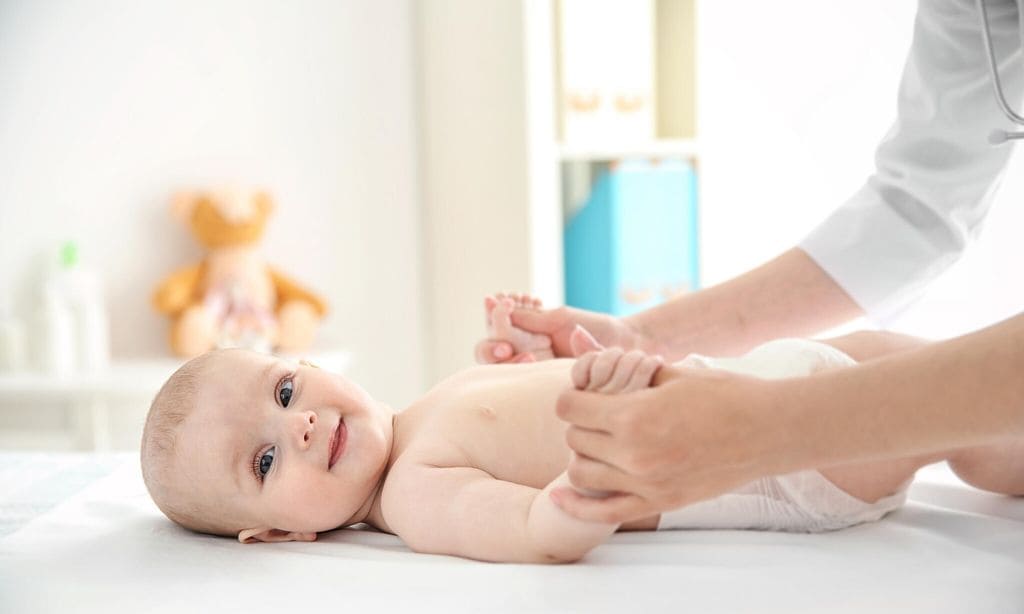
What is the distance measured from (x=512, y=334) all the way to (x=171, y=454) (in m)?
0.52

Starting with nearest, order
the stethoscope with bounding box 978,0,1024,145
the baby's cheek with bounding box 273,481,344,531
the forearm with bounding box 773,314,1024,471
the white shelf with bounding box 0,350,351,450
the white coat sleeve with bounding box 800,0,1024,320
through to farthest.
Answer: the forearm with bounding box 773,314,1024,471 → the stethoscope with bounding box 978,0,1024,145 → the baby's cheek with bounding box 273,481,344,531 → the white coat sleeve with bounding box 800,0,1024,320 → the white shelf with bounding box 0,350,351,450

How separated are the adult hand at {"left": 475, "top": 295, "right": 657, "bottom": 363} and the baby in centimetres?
17

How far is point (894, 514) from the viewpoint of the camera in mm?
1245

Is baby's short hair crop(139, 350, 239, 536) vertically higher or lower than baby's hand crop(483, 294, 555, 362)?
lower

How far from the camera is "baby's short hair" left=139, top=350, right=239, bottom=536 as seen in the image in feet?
4.16

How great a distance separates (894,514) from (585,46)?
6.51ft

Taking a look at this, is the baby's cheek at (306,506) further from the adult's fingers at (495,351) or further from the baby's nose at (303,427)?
the adult's fingers at (495,351)

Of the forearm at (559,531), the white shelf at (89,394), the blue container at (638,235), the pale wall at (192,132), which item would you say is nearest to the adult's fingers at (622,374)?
the forearm at (559,531)

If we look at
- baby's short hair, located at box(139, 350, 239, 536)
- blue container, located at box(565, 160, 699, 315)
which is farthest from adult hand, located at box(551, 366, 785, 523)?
blue container, located at box(565, 160, 699, 315)

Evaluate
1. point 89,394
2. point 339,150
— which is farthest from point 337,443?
point 339,150

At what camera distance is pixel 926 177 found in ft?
4.74

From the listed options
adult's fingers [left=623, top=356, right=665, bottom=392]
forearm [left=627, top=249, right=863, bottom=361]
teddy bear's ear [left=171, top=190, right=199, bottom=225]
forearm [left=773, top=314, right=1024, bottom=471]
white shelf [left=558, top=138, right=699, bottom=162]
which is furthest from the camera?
white shelf [left=558, top=138, right=699, bottom=162]

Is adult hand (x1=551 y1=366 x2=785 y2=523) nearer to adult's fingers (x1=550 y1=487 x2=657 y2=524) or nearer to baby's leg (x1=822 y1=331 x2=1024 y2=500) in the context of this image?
adult's fingers (x1=550 y1=487 x2=657 y2=524)

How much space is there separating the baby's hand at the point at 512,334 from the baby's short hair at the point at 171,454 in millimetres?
439
